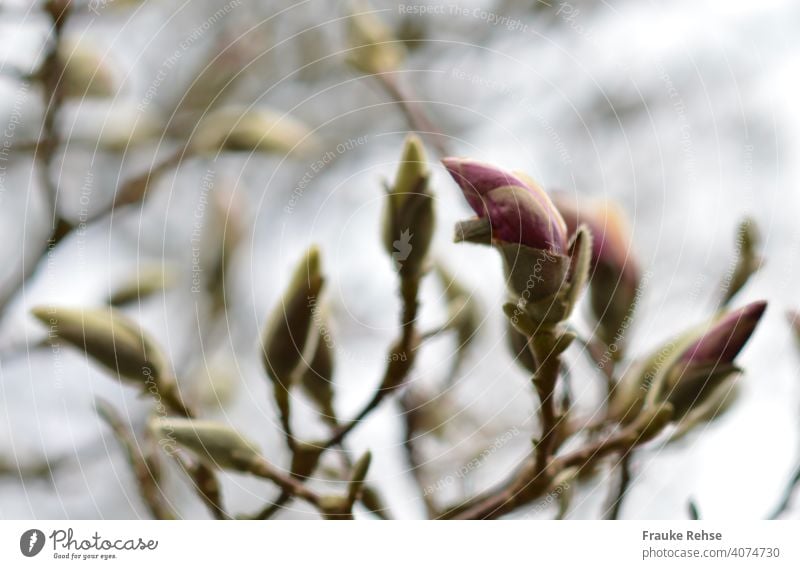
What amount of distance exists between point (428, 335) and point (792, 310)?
22cm

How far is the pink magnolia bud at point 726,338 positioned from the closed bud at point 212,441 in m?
0.21

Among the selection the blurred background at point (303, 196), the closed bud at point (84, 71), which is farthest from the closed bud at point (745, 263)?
the closed bud at point (84, 71)

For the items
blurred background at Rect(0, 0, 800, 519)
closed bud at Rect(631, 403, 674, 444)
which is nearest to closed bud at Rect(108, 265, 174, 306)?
blurred background at Rect(0, 0, 800, 519)

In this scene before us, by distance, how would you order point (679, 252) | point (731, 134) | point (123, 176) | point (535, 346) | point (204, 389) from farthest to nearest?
point (731, 134) < point (679, 252) < point (123, 176) < point (204, 389) < point (535, 346)

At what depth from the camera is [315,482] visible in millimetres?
452

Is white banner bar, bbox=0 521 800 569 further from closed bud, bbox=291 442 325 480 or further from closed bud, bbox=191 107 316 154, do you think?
closed bud, bbox=191 107 316 154

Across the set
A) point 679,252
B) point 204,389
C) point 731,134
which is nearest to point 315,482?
point 204,389

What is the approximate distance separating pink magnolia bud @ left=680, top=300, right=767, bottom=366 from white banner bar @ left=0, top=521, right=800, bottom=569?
0.14 m

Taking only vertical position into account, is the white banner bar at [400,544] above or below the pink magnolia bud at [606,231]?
below

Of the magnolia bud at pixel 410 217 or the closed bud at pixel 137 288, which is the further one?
the closed bud at pixel 137 288

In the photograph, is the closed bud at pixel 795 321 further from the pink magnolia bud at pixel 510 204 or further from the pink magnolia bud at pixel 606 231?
the pink magnolia bud at pixel 510 204

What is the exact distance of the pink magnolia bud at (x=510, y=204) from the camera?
0.34 meters

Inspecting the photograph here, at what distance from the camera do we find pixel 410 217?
40cm

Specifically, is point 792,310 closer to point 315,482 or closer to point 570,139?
point 315,482
